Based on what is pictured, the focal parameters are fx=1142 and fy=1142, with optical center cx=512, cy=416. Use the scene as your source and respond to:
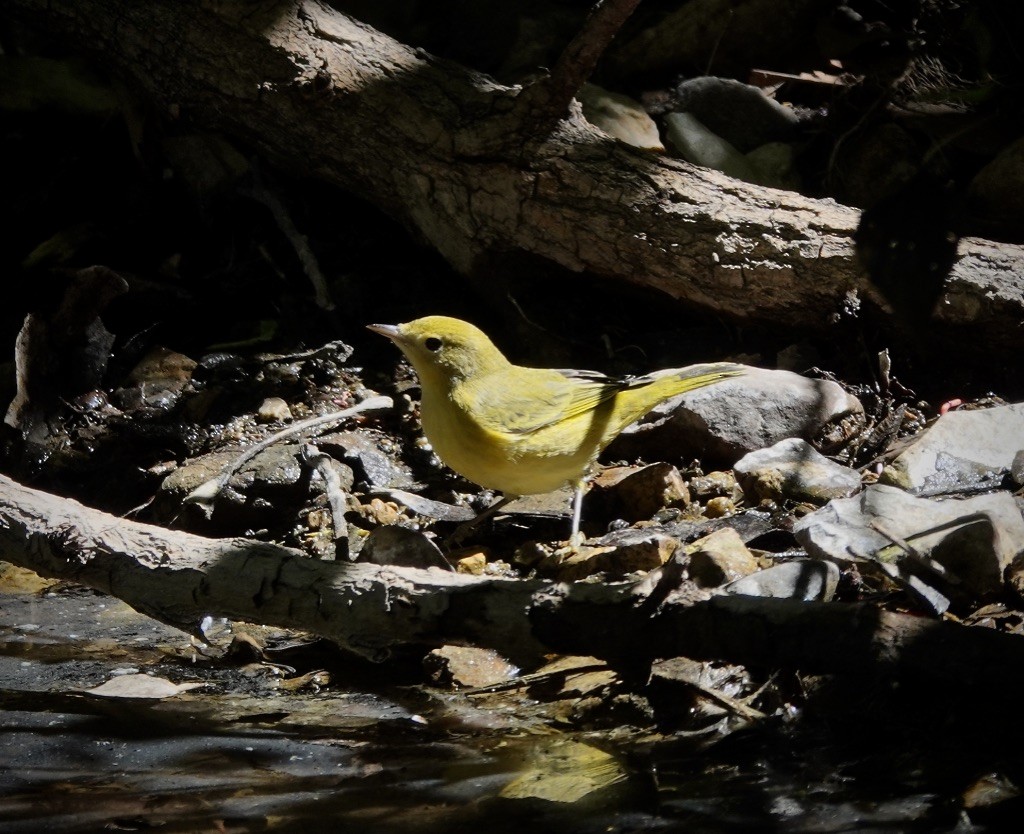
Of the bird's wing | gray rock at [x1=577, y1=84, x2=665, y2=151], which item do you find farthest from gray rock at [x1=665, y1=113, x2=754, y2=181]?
the bird's wing

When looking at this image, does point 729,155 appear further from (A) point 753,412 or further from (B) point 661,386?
(B) point 661,386

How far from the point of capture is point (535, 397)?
4.60 metres

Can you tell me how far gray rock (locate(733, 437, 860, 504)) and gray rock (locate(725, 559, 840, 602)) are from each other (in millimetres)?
1129

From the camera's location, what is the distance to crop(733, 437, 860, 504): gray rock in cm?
456

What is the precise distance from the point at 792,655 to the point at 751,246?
298 cm

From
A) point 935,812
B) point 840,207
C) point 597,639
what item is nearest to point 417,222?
point 840,207

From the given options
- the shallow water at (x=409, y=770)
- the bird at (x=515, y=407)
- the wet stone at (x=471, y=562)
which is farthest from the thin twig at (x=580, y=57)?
the shallow water at (x=409, y=770)

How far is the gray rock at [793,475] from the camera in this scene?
15.0 feet

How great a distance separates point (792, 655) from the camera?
259 cm

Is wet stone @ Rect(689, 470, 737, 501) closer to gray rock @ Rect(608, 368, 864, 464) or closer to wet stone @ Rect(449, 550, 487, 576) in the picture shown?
gray rock @ Rect(608, 368, 864, 464)

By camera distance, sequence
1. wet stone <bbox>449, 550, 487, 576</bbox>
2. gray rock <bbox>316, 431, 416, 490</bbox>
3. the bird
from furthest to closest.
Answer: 1. gray rock <bbox>316, 431, 416, 490</bbox>
2. wet stone <bbox>449, 550, 487, 576</bbox>
3. the bird

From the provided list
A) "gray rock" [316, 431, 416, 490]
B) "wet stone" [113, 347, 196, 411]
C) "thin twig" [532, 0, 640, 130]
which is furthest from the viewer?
"wet stone" [113, 347, 196, 411]

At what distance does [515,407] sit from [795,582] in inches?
57.5

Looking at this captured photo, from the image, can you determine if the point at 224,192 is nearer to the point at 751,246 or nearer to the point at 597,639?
the point at 751,246
